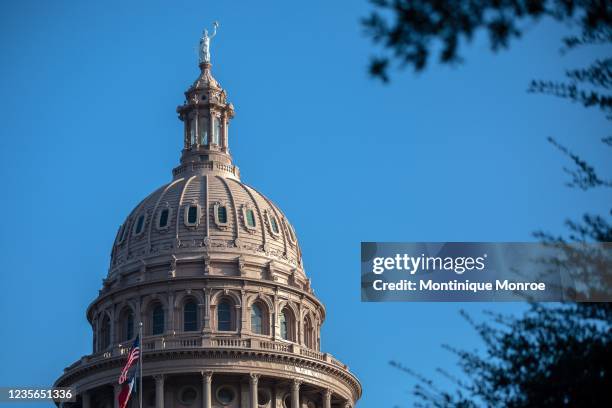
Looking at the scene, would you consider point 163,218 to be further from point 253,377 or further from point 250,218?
point 253,377

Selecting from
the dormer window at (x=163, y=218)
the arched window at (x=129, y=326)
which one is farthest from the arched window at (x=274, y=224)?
the arched window at (x=129, y=326)

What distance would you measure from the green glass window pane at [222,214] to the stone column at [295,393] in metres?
12.9

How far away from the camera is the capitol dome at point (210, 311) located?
106 meters

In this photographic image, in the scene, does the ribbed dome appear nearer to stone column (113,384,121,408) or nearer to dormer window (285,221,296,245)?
dormer window (285,221,296,245)

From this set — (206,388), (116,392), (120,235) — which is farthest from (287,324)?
(120,235)

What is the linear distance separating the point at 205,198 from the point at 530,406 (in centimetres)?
8757

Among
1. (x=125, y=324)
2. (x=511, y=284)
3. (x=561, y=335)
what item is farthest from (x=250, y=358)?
(x=561, y=335)

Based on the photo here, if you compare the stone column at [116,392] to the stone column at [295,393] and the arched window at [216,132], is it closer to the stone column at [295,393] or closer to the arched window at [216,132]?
the stone column at [295,393]

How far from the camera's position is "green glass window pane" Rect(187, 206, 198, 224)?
11350 cm

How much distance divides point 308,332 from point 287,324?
274cm

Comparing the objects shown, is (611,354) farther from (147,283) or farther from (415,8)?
(147,283)

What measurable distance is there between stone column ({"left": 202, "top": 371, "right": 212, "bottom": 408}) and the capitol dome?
62mm

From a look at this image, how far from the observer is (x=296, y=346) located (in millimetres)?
108125

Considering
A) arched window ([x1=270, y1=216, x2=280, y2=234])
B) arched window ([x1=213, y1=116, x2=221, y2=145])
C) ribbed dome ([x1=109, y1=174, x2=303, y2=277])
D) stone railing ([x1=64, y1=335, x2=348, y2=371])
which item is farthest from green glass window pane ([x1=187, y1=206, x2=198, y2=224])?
stone railing ([x1=64, y1=335, x2=348, y2=371])
